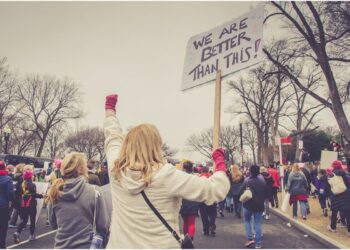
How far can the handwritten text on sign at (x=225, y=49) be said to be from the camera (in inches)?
142

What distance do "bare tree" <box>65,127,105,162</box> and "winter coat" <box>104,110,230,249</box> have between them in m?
74.5

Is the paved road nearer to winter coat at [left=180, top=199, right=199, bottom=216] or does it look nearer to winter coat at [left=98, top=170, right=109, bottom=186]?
winter coat at [left=180, top=199, right=199, bottom=216]

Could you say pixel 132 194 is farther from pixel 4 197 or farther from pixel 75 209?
pixel 4 197

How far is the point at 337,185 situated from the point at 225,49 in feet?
25.4

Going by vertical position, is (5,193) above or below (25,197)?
above

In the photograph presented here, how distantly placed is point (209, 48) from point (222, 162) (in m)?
1.71

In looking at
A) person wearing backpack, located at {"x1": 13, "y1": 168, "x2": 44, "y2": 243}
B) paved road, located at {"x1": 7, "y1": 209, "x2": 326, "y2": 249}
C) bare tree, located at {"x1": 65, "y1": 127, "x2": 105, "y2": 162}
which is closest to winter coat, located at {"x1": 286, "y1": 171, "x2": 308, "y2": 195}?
paved road, located at {"x1": 7, "y1": 209, "x2": 326, "y2": 249}

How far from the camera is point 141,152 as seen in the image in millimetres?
2488

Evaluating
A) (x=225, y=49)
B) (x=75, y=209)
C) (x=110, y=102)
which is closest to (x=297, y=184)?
(x=225, y=49)

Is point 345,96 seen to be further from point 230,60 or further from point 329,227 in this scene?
point 230,60

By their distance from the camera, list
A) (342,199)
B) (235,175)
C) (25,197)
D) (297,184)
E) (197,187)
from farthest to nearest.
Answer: (235,175) < (297,184) < (342,199) < (25,197) < (197,187)

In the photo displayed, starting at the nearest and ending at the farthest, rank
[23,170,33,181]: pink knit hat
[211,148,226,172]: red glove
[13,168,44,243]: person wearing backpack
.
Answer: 1. [211,148,226,172]: red glove
2. [23,170,33,181]: pink knit hat
3. [13,168,44,243]: person wearing backpack

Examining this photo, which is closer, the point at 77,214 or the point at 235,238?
the point at 77,214

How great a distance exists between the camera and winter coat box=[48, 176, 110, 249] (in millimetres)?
3684
